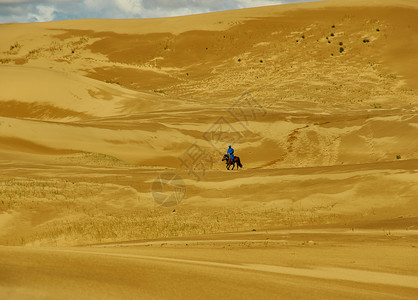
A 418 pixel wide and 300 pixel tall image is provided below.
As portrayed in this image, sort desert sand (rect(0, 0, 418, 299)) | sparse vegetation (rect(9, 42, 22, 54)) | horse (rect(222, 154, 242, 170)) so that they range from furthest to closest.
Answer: sparse vegetation (rect(9, 42, 22, 54)) → horse (rect(222, 154, 242, 170)) → desert sand (rect(0, 0, 418, 299))

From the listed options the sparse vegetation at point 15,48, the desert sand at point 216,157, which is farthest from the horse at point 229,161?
the sparse vegetation at point 15,48

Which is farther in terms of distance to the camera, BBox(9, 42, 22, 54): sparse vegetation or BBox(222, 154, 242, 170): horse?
BBox(9, 42, 22, 54): sparse vegetation

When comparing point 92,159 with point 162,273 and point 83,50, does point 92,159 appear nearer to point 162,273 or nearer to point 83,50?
point 162,273

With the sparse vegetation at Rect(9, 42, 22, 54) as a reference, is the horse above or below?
below

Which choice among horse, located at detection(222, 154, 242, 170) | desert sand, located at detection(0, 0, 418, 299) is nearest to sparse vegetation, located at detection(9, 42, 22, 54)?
desert sand, located at detection(0, 0, 418, 299)

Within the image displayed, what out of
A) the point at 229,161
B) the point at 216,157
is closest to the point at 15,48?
the point at 216,157

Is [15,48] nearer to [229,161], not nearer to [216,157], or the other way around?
[216,157]

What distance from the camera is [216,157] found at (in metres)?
29.2

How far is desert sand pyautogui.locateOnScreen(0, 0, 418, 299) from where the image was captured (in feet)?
20.3

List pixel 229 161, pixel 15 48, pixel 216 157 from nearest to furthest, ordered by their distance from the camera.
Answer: pixel 229 161 → pixel 216 157 → pixel 15 48

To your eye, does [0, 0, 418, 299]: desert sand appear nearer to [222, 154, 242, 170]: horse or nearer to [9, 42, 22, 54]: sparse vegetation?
[9, 42, 22, 54]: sparse vegetation

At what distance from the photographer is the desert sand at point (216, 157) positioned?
20.3ft

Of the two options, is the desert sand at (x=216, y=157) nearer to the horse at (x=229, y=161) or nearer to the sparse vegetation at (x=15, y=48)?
the sparse vegetation at (x=15, y=48)

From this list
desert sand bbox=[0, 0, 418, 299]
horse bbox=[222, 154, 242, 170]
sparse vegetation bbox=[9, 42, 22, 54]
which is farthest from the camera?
sparse vegetation bbox=[9, 42, 22, 54]
